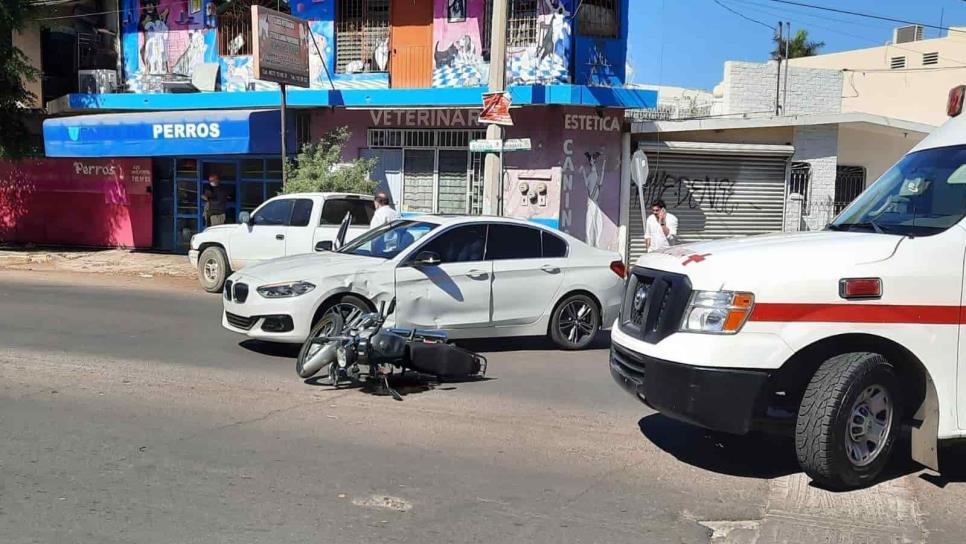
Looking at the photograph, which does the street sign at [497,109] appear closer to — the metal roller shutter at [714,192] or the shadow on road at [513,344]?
the shadow on road at [513,344]

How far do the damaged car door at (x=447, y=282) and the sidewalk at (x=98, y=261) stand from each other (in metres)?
9.77

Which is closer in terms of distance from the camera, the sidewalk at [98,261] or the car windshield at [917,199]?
the car windshield at [917,199]

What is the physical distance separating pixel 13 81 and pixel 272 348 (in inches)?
577

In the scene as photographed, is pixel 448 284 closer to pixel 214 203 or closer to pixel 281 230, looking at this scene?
pixel 281 230

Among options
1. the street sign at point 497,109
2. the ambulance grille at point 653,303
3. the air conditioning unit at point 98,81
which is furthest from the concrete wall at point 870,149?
the air conditioning unit at point 98,81

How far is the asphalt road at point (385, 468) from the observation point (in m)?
4.37

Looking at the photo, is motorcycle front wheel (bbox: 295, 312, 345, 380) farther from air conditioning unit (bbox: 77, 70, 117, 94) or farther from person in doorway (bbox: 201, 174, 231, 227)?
air conditioning unit (bbox: 77, 70, 117, 94)

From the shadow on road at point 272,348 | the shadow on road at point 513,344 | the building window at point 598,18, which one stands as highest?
the building window at point 598,18

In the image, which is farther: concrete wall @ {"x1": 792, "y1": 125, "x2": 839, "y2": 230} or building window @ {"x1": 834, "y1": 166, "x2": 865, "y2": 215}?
building window @ {"x1": 834, "y1": 166, "x2": 865, "y2": 215}

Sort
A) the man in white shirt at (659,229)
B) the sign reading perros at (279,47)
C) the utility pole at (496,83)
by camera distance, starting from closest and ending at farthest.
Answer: the man in white shirt at (659,229), the utility pole at (496,83), the sign reading perros at (279,47)

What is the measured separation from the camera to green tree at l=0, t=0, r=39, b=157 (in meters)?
18.7

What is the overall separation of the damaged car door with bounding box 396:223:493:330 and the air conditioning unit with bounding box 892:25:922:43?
31.1m

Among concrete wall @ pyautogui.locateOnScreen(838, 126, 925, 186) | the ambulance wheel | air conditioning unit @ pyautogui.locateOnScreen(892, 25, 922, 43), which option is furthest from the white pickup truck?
air conditioning unit @ pyautogui.locateOnScreen(892, 25, 922, 43)

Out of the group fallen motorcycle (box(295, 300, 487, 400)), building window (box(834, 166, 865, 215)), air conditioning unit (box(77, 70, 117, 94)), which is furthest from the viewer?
air conditioning unit (box(77, 70, 117, 94))
